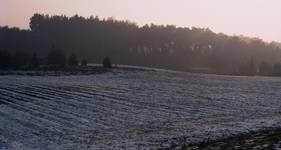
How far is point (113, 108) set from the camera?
43062 mm

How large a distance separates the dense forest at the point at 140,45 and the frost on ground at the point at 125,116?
326 feet

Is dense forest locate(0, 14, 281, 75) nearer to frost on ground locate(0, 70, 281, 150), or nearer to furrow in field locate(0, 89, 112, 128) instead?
frost on ground locate(0, 70, 281, 150)

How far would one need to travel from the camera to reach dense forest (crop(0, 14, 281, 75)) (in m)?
169

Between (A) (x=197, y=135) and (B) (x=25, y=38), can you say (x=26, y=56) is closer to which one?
(B) (x=25, y=38)

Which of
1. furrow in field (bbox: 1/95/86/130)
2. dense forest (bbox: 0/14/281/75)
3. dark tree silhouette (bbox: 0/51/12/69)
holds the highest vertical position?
dense forest (bbox: 0/14/281/75)

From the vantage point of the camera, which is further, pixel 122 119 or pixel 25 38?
pixel 25 38

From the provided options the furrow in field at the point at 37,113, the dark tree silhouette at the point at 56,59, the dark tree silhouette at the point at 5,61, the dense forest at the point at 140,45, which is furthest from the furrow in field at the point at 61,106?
the dense forest at the point at 140,45

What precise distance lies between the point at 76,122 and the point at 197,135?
10657 millimetres

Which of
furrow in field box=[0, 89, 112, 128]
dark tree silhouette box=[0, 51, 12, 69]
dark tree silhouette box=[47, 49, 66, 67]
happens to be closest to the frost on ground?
furrow in field box=[0, 89, 112, 128]

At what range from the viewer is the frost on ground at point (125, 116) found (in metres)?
29.0

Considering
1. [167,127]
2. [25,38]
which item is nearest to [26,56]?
[25,38]

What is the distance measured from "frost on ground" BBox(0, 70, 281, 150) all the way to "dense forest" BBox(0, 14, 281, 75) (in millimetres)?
99341

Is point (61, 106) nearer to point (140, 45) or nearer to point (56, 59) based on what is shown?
point (56, 59)

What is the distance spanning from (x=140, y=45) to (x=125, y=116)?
14988cm
